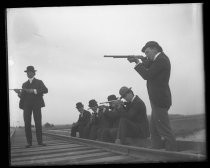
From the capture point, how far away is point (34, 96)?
4949 mm

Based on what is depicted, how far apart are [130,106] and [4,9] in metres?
2.46

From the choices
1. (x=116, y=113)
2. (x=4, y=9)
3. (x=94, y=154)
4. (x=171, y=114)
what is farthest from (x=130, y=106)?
(x=4, y=9)

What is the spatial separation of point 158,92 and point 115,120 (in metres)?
0.80

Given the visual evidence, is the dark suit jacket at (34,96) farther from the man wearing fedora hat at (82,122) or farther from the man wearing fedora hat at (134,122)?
the man wearing fedora hat at (134,122)

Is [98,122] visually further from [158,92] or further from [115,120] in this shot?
[158,92]

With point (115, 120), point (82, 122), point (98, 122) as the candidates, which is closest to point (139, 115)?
point (115, 120)

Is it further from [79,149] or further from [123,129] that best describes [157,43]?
[79,149]

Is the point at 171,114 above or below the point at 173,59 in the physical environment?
below

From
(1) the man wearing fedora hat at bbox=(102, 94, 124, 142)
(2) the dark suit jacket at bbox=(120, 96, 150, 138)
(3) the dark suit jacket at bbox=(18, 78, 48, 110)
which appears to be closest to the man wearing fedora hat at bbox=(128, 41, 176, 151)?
(2) the dark suit jacket at bbox=(120, 96, 150, 138)

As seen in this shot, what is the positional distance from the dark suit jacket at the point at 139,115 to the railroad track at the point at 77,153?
0.30 meters

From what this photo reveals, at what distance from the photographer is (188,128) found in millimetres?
4727

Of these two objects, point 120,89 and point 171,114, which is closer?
point 171,114

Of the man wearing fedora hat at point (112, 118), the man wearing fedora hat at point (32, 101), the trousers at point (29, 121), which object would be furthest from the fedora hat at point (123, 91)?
the trousers at point (29, 121)

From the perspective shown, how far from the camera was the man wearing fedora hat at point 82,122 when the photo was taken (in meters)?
4.95
